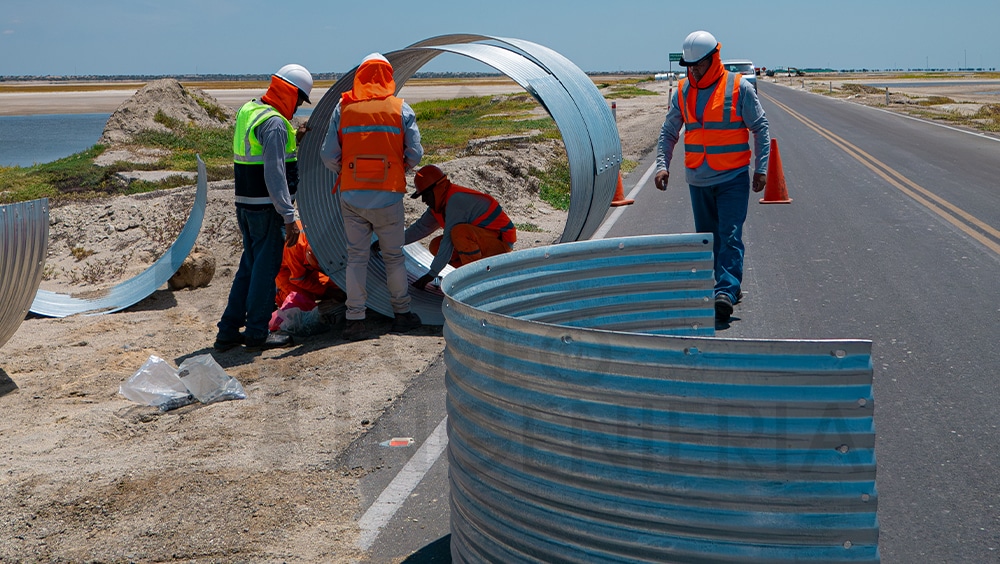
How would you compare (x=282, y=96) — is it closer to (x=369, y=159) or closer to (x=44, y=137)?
(x=369, y=159)

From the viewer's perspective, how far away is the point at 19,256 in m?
6.76

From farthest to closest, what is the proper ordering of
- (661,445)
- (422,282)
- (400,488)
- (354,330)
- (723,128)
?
(422,282) → (354,330) → (723,128) → (400,488) → (661,445)

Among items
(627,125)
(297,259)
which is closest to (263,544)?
(297,259)

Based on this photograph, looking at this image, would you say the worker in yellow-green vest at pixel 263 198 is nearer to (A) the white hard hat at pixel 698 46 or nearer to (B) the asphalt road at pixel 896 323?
(B) the asphalt road at pixel 896 323

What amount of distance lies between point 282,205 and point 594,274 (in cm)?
350

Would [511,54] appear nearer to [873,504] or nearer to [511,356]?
[511,356]

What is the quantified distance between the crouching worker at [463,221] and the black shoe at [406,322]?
384 millimetres

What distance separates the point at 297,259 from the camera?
8.34 metres

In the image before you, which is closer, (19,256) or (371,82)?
(19,256)

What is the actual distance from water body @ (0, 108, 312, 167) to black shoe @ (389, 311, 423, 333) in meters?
20.4

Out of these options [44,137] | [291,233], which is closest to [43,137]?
[44,137]

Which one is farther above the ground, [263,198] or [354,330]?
[263,198]

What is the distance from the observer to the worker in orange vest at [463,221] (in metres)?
7.60

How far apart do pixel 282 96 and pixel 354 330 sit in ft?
6.23
